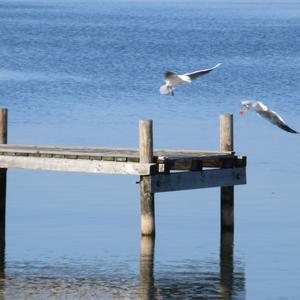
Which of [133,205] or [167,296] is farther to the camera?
[133,205]

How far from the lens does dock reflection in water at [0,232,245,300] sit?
753 inches

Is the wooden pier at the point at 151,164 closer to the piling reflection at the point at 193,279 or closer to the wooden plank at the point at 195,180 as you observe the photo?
the wooden plank at the point at 195,180

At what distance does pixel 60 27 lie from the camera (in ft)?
349

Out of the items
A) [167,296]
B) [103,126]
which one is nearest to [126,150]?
[167,296]

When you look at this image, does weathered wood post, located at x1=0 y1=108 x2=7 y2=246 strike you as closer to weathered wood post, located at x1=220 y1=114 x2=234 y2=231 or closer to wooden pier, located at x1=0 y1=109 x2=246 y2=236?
wooden pier, located at x1=0 y1=109 x2=246 y2=236

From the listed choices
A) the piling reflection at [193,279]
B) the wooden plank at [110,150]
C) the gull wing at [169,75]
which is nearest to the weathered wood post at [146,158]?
the piling reflection at [193,279]

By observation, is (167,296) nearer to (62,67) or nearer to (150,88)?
(150,88)

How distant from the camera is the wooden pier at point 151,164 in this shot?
22109 millimetres

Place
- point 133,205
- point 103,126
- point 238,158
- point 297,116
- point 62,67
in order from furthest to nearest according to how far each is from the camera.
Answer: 1. point 62,67
2. point 297,116
3. point 103,126
4. point 133,205
5. point 238,158

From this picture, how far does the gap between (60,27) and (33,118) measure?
65360 mm

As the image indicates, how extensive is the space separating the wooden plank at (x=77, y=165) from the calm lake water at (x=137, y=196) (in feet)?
3.65

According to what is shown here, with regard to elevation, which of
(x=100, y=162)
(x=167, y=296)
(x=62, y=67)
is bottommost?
(x=167, y=296)

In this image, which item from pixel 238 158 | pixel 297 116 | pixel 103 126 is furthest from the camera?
pixel 297 116

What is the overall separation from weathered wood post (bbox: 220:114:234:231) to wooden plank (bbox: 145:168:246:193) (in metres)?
0.29
